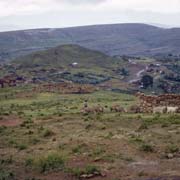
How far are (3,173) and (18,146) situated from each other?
437 cm

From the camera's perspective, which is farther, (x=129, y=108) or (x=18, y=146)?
(x=129, y=108)

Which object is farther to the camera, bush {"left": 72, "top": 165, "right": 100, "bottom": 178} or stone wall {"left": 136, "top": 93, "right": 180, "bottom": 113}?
stone wall {"left": 136, "top": 93, "right": 180, "bottom": 113}

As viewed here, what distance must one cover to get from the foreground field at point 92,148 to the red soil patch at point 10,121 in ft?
0.21

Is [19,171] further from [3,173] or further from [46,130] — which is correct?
[46,130]

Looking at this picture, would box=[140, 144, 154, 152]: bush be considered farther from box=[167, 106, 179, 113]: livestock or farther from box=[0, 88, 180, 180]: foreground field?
box=[167, 106, 179, 113]: livestock

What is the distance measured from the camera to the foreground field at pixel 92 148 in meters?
16.3

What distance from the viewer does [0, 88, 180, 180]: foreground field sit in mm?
16328

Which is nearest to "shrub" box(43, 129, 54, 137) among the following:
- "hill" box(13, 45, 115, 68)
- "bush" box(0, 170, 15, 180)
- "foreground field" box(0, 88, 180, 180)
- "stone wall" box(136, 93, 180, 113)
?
"foreground field" box(0, 88, 180, 180)

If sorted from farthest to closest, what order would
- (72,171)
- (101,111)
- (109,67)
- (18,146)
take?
1. (109,67)
2. (101,111)
3. (18,146)
4. (72,171)

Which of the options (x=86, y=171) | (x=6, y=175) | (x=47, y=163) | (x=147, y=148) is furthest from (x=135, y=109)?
(x=6, y=175)

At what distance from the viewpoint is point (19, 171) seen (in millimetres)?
17219

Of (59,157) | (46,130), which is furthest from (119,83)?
(59,157)

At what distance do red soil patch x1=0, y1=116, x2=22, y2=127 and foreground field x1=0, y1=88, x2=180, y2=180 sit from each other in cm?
6

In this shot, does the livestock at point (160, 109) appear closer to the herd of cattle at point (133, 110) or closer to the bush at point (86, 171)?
the herd of cattle at point (133, 110)
